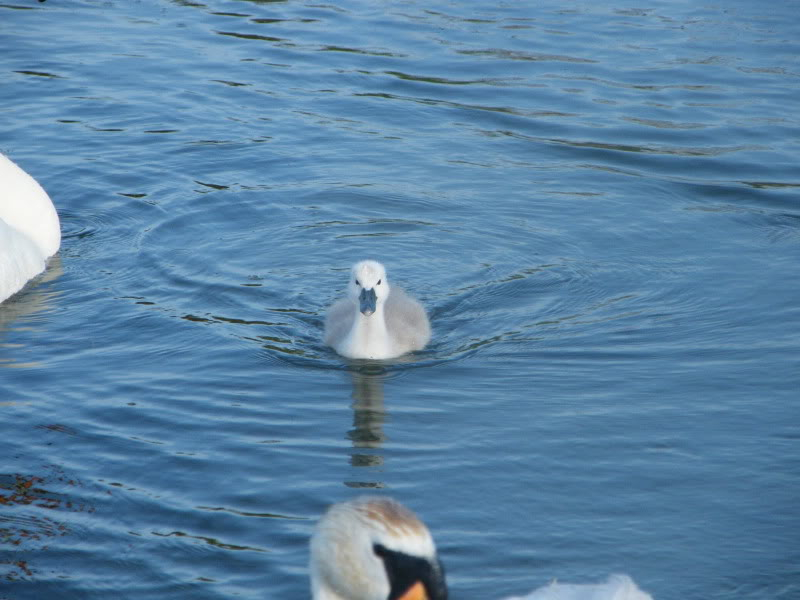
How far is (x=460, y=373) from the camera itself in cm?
782

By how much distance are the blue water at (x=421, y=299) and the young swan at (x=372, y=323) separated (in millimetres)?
144

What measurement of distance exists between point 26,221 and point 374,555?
6472 mm

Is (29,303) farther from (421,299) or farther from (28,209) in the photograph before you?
(421,299)

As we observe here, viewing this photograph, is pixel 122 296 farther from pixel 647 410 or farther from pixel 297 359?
pixel 647 410

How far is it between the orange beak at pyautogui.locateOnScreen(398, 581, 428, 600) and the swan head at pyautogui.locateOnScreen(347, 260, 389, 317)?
424 cm

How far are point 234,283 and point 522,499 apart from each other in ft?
11.7

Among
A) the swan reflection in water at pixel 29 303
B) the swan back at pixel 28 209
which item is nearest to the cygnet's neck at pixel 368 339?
the swan reflection in water at pixel 29 303

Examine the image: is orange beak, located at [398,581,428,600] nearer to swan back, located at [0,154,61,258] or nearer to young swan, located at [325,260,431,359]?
young swan, located at [325,260,431,359]

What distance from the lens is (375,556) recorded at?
3.90 m

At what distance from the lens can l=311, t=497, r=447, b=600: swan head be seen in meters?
3.81

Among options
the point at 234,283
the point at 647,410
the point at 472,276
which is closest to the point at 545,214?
the point at 472,276

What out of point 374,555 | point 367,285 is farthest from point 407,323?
point 374,555

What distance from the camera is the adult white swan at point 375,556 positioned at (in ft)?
12.5

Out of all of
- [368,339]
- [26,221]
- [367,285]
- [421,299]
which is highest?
[26,221]
